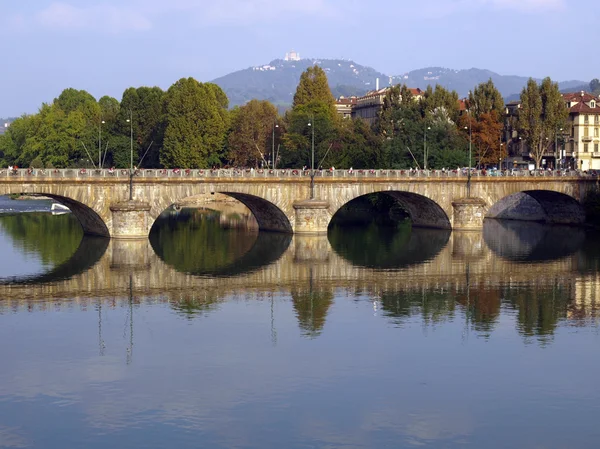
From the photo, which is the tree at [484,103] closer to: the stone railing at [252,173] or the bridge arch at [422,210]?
the stone railing at [252,173]

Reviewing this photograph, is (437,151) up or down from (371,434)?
up

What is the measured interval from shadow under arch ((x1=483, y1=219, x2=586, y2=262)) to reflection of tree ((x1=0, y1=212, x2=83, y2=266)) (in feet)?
116

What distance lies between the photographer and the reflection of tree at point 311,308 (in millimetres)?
49688

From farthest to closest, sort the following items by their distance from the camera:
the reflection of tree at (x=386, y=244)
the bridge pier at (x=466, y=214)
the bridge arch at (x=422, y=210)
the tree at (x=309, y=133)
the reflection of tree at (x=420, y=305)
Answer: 1. the tree at (x=309, y=133)
2. the bridge arch at (x=422, y=210)
3. the bridge pier at (x=466, y=214)
4. the reflection of tree at (x=386, y=244)
5. the reflection of tree at (x=420, y=305)

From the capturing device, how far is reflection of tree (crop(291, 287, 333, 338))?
163 ft

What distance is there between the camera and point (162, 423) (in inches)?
1367

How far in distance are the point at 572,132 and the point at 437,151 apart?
33.7 metres

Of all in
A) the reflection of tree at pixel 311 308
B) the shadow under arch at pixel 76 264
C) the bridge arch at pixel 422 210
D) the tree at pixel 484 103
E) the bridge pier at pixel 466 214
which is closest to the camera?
the reflection of tree at pixel 311 308

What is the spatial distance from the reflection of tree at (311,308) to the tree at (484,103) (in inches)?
2995

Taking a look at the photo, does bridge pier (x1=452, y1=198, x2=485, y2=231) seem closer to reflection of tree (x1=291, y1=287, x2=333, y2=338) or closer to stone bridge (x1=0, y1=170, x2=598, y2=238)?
stone bridge (x1=0, y1=170, x2=598, y2=238)

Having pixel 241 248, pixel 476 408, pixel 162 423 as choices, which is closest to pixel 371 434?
pixel 476 408

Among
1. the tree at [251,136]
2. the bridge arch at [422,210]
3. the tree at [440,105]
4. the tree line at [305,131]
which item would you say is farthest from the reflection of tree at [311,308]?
the tree at [251,136]

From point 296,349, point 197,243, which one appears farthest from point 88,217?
point 296,349

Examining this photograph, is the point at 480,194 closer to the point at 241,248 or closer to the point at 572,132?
the point at 241,248
